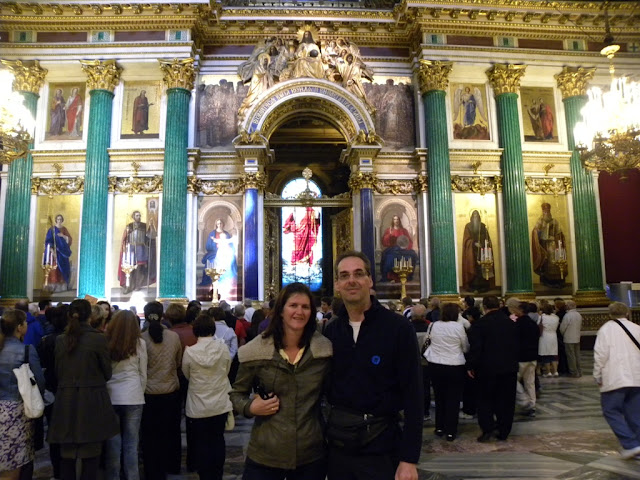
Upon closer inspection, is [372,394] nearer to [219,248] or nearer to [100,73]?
[219,248]

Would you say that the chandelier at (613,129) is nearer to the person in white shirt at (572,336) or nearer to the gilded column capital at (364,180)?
the person in white shirt at (572,336)

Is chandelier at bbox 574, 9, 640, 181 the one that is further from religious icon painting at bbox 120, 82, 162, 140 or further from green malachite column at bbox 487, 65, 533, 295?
religious icon painting at bbox 120, 82, 162, 140

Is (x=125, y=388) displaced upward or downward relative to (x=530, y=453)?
upward

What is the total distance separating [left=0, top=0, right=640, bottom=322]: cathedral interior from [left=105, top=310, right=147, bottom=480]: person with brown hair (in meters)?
9.51

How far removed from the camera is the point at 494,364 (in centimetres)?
592

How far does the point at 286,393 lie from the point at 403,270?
12044mm

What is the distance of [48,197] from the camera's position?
1448cm

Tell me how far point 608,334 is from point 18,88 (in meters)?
15.8

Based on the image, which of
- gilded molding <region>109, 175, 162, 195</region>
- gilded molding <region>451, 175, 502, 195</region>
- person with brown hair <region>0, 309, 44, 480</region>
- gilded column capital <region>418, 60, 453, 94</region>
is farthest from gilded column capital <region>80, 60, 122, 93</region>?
person with brown hair <region>0, 309, 44, 480</region>

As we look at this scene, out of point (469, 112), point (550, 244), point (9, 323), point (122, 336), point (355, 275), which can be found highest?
point (469, 112)

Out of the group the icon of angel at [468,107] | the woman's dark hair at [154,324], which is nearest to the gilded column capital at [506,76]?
the icon of angel at [468,107]

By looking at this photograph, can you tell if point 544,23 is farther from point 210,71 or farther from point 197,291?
point 197,291

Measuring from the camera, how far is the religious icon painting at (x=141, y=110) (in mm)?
14703

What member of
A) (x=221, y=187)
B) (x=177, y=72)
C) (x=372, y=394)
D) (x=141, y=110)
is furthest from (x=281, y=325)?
(x=141, y=110)
